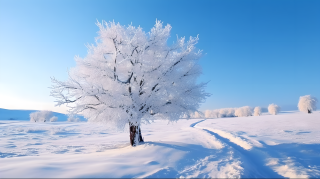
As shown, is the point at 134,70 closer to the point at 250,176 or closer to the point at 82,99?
the point at 82,99

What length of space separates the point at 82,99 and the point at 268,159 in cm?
1006

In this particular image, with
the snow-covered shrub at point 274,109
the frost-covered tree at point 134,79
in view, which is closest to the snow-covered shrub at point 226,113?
the snow-covered shrub at point 274,109

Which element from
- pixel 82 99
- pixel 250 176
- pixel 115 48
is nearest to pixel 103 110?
pixel 82 99

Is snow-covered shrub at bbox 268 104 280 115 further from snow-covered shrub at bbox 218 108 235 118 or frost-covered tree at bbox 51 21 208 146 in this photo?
frost-covered tree at bbox 51 21 208 146

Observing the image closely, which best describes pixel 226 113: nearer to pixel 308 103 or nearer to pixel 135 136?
pixel 308 103

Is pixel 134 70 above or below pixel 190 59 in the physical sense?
below

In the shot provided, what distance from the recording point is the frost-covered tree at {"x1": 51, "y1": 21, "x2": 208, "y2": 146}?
8891 millimetres

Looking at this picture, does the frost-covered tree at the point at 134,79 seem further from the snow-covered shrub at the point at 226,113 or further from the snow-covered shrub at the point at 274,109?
the snow-covered shrub at the point at 226,113

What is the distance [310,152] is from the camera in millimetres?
8406

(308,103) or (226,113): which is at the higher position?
(308,103)

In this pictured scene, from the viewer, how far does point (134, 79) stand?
1008 centimetres

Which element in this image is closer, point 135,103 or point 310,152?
point 310,152

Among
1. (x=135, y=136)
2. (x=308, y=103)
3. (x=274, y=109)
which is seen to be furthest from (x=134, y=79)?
(x=274, y=109)

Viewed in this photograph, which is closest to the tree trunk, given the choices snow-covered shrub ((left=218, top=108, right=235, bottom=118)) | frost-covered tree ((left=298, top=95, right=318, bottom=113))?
frost-covered tree ((left=298, top=95, right=318, bottom=113))
